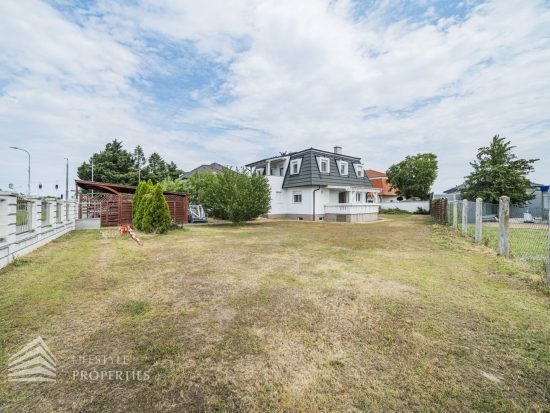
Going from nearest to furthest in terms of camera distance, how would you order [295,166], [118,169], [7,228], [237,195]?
[7,228]
[237,195]
[295,166]
[118,169]

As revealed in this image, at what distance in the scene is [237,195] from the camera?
15.7 meters

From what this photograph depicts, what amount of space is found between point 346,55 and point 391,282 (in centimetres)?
1292

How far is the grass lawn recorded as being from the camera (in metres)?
1.87

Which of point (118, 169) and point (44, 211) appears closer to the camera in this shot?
point (44, 211)

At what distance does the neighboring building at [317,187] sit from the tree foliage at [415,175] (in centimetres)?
1142

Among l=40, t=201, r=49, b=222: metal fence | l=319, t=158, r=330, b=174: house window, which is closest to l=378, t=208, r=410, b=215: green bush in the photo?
l=319, t=158, r=330, b=174: house window

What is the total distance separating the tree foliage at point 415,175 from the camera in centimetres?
3216

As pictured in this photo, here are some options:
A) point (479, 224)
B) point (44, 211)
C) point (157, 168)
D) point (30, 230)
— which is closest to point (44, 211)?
point (44, 211)

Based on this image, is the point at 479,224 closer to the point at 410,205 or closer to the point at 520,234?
the point at 520,234

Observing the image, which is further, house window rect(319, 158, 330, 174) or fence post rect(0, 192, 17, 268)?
house window rect(319, 158, 330, 174)

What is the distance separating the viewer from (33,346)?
8.21 ft

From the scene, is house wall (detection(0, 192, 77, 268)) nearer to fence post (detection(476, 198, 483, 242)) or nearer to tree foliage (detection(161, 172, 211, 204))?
tree foliage (detection(161, 172, 211, 204))

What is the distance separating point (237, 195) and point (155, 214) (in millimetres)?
5385

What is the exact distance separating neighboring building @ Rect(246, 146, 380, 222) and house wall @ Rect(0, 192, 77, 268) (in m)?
13.9
